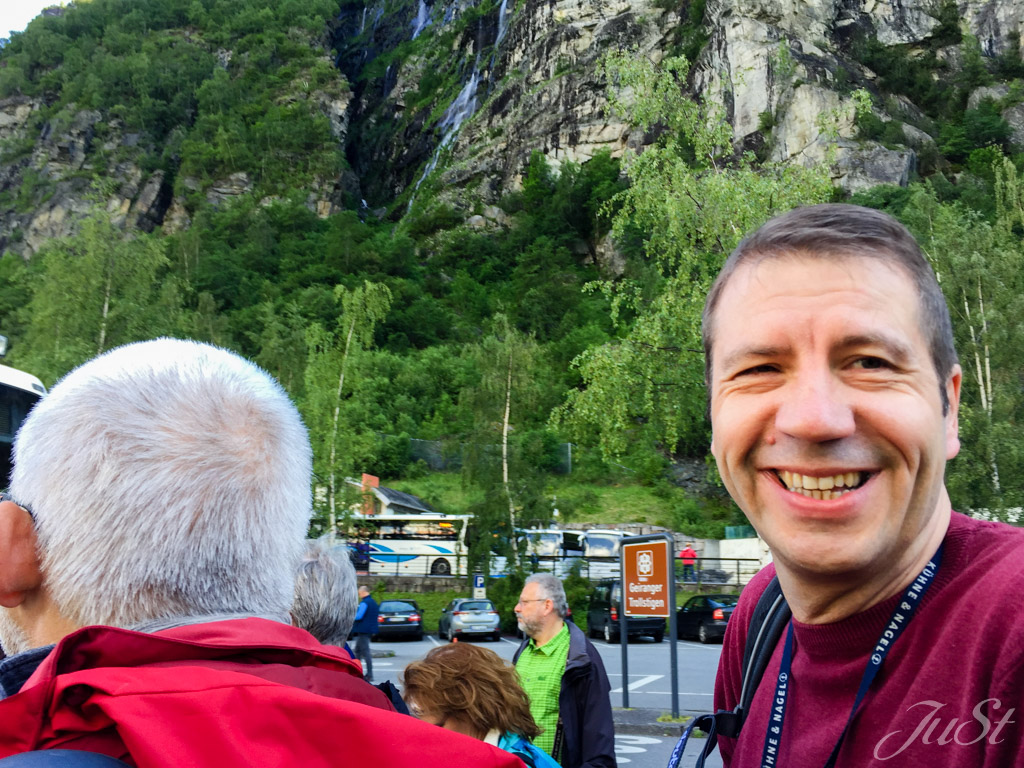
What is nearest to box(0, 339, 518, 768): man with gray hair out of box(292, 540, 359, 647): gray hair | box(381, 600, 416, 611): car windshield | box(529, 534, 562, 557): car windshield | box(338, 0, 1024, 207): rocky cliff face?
box(292, 540, 359, 647): gray hair

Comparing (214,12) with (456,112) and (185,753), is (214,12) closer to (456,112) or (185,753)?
(456,112)

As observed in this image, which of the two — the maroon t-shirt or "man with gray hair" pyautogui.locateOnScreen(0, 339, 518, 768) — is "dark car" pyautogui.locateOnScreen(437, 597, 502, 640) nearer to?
"man with gray hair" pyautogui.locateOnScreen(0, 339, 518, 768)

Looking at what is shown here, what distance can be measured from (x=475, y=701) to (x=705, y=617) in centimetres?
2059

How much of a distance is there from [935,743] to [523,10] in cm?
9082

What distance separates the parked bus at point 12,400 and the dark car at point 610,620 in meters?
15.0

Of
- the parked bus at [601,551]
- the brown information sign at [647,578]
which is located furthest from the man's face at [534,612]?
the parked bus at [601,551]

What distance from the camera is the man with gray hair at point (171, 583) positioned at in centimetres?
120

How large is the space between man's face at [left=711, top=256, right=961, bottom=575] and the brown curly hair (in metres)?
2.31

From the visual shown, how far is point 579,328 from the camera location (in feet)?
205

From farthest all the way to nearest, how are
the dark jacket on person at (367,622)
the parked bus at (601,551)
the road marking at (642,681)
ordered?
the parked bus at (601,551)
the road marking at (642,681)
the dark jacket on person at (367,622)

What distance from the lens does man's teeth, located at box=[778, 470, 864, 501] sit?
1.24 meters

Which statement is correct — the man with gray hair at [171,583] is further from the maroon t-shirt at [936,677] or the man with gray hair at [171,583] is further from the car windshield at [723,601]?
the car windshield at [723,601]

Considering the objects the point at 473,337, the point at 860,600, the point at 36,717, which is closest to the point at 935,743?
the point at 860,600

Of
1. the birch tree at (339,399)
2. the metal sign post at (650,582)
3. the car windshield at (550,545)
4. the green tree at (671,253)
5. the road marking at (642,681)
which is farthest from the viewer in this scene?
the car windshield at (550,545)
